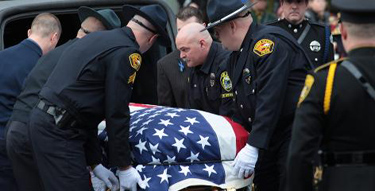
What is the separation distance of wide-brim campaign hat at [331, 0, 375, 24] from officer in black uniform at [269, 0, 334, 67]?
2924 mm

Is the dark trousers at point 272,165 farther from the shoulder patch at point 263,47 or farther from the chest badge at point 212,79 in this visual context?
the chest badge at point 212,79

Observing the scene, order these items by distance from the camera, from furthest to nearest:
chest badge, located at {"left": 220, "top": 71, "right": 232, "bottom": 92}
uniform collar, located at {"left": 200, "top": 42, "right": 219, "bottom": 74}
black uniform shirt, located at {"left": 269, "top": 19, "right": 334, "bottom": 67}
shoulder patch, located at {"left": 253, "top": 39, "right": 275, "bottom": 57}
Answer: black uniform shirt, located at {"left": 269, "top": 19, "right": 334, "bottom": 67} < uniform collar, located at {"left": 200, "top": 42, "right": 219, "bottom": 74} < chest badge, located at {"left": 220, "top": 71, "right": 232, "bottom": 92} < shoulder patch, located at {"left": 253, "top": 39, "right": 275, "bottom": 57}

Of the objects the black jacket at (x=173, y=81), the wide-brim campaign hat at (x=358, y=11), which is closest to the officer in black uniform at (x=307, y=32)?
the black jacket at (x=173, y=81)

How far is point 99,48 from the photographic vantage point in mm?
4844

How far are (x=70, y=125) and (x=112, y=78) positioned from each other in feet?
1.45

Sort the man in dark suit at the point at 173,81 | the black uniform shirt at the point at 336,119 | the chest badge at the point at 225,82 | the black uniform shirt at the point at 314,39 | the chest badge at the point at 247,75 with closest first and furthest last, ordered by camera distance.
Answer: the black uniform shirt at the point at 336,119 < the chest badge at the point at 247,75 < the chest badge at the point at 225,82 < the black uniform shirt at the point at 314,39 < the man in dark suit at the point at 173,81

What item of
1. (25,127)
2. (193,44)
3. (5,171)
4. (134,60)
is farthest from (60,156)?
(193,44)

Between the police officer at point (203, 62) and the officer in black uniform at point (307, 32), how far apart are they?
925 millimetres

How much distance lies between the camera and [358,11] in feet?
11.1

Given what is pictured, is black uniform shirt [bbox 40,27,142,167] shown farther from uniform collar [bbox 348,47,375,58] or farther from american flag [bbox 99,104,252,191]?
uniform collar [bbox 348,47,375,58]

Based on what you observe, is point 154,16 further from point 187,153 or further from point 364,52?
point 364,52

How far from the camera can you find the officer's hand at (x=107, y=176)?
489cm

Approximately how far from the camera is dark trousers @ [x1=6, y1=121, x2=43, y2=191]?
5.23m

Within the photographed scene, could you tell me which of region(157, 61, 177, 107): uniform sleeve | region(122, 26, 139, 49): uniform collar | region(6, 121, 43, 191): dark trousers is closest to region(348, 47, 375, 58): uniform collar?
region(122, 26, 139, 49): uniform collar
